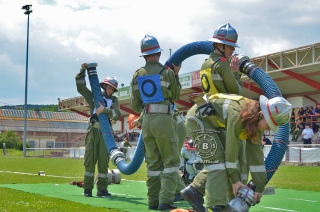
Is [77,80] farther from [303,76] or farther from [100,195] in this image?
[303,76]

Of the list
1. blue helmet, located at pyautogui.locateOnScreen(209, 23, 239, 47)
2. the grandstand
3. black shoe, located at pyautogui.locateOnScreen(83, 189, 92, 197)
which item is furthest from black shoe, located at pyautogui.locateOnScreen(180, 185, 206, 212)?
the grandstand

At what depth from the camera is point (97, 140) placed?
10695 millimetres

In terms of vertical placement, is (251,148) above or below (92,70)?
below

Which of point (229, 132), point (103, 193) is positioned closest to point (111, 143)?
point (103, 193)

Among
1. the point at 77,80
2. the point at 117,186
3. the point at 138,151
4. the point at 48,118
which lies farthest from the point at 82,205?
the point at 48,118

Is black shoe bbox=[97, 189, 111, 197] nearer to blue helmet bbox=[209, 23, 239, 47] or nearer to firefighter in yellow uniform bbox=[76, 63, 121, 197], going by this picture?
firefighter in yellow uniform bbox=[76, 63, 121, 197]

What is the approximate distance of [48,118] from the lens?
323 feet

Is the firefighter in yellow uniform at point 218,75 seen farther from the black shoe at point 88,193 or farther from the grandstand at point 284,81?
the grandstand at point 284,81

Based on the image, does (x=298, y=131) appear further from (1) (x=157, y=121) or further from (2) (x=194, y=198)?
(2) (x=194, y=198)

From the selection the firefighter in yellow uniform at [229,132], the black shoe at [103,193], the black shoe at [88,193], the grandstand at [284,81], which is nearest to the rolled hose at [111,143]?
the black shoe at [103,193]

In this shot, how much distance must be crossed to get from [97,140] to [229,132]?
5.14m

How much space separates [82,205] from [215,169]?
10.5 feet

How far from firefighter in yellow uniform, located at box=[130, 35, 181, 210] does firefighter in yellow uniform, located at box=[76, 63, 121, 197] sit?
236 centimetres

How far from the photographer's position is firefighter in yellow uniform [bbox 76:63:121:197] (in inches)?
416
